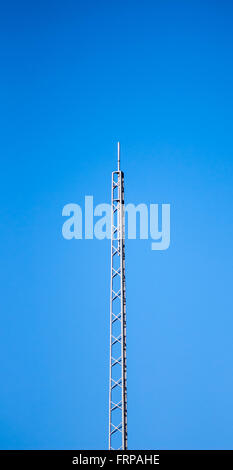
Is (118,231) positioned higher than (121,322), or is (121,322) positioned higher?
(118,231)

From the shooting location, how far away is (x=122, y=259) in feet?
66.9

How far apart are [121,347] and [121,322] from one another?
2.47 feet
